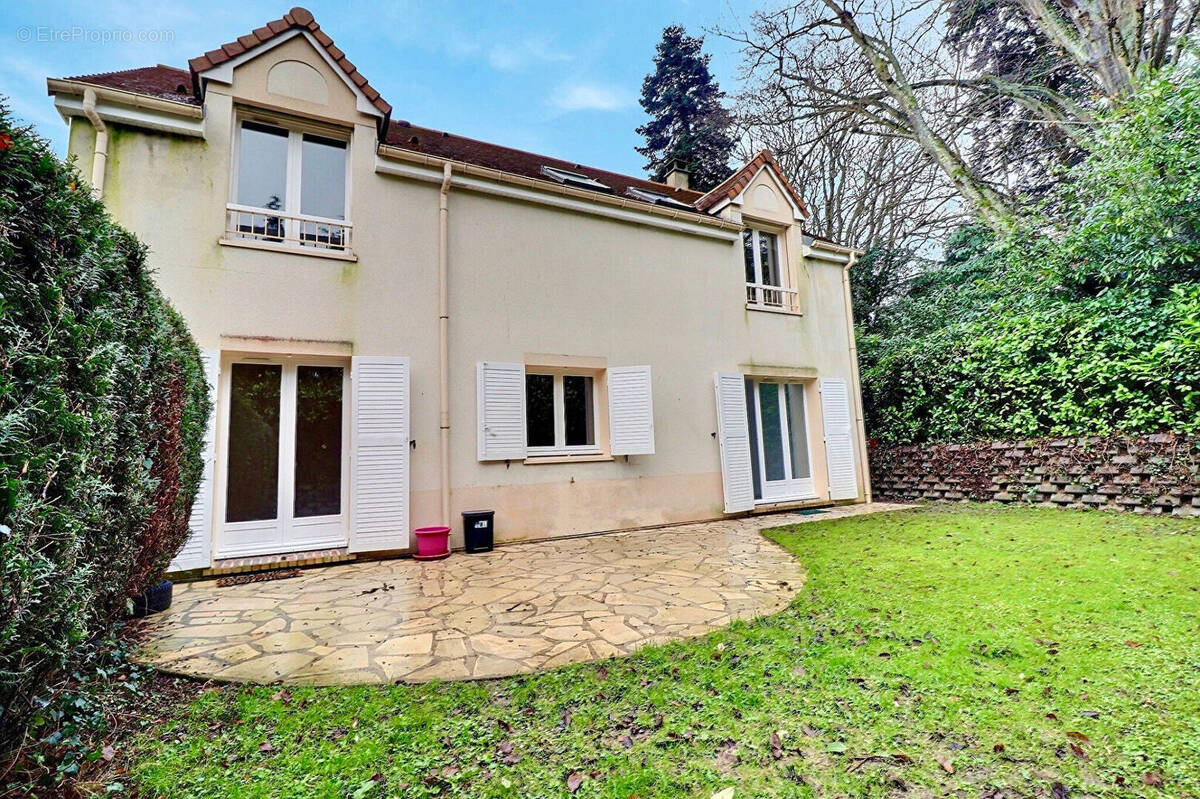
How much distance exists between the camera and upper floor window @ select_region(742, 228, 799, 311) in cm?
1010

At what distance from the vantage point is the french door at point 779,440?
974 centimetres

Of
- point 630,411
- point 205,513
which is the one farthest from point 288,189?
point 630,411

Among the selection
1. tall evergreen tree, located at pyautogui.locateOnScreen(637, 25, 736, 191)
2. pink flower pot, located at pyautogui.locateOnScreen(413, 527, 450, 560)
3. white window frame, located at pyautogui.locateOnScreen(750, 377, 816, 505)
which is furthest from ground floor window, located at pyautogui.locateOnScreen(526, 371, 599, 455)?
tall evergreen tree, located at pyautogui.locateOnScreen(637, 25, 736, 191)

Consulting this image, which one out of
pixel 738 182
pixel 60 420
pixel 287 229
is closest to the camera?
pixel 60 420

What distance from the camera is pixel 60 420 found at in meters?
1.90

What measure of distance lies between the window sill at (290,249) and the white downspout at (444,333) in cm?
110

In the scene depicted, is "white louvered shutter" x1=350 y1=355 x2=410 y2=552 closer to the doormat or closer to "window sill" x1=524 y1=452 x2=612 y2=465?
the doormat

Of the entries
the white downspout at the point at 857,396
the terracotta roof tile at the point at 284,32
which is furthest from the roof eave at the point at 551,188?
the white downspout at the point at 857,396

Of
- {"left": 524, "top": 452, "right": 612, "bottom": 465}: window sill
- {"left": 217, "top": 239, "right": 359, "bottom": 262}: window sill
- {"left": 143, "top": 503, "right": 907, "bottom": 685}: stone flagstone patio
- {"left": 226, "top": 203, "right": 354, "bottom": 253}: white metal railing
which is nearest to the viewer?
{"left": 143, "top": 503, "right": 907, "bottom": 685}: stone flagstone patio

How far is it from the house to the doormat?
183 millimetres

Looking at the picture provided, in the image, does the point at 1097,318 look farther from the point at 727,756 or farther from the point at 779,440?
the point at 727,756

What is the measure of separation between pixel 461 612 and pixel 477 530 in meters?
2.52

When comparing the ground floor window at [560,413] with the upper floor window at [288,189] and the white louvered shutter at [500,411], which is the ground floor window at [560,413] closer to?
the white louvered shutter at [500,411]

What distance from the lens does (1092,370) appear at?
300 inches
